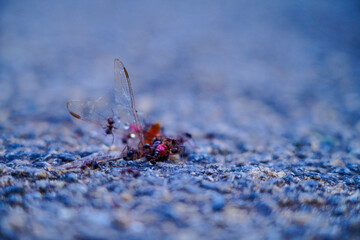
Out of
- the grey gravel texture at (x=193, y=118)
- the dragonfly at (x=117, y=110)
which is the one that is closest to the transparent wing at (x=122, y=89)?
the dragonfly at (x=117, y=110)

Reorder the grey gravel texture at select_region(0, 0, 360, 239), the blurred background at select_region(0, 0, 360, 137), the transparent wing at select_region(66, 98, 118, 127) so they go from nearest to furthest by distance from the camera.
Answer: the grey gravel texture at select_region(0, 0, 360, 239)
the transparent wing at select_region(66, 98, 118, 127)
the blurred background at select_region(0, 0, 360, 137)

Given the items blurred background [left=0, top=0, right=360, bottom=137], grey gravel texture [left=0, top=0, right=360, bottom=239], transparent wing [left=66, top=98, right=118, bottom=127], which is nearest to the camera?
grey gravel texture [left=0, top=0, right=360, bottom=239]

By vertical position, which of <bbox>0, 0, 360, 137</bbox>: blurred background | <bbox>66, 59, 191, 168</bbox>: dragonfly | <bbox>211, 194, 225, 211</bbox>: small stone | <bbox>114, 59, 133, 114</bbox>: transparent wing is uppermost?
<bbox>0, 0, 360, 137</bbox>: blurred background

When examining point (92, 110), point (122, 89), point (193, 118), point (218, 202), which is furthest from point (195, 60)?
point (218, 202)

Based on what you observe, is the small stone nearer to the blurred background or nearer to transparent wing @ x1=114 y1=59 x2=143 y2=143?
transparent wing @ x1=114 y1=59 x2=143 y2=143

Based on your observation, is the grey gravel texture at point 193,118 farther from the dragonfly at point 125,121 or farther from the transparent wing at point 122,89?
the transparent wing at point 122,89

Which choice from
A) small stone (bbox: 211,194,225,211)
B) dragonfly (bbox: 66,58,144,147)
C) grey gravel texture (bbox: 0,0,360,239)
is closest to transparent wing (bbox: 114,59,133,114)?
dragonfly (bbox: 66,58,144,147)

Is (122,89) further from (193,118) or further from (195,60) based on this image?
(195,60)
